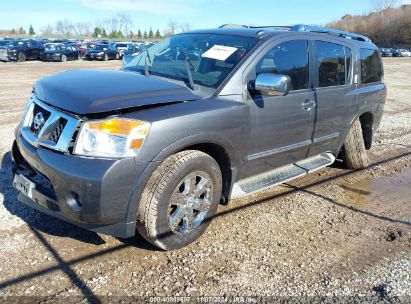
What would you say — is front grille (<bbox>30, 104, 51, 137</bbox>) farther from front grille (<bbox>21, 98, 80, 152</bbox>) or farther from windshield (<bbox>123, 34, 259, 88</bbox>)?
windshield (<bbox>123, 34, 259, 88</bbox>)

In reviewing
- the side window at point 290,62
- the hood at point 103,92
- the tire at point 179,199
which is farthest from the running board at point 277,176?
the hood at point 103,92

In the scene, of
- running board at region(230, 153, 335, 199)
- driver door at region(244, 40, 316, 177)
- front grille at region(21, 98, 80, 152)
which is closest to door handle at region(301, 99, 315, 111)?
driver door at region(244, 40, 316, 177)

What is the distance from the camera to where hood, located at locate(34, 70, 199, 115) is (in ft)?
9.50

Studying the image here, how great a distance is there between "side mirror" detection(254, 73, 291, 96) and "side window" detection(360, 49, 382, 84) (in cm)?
235

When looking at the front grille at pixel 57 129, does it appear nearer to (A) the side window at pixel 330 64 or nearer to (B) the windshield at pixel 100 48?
(A) the side window at pixel 330 64

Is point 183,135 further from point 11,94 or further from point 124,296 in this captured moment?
point 11,94

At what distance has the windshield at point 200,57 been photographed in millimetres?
3721

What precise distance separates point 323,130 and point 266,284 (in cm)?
228

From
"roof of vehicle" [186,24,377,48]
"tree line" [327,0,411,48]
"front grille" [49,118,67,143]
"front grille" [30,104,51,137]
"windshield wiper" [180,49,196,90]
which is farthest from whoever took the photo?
"tree line" [327,0,411,48]

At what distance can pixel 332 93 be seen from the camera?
462 centimetres

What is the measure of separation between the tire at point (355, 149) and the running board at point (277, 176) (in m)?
0.59

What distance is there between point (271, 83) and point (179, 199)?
1.25 metres

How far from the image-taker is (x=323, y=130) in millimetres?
4656

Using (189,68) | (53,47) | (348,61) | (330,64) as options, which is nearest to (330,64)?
(330,64)
